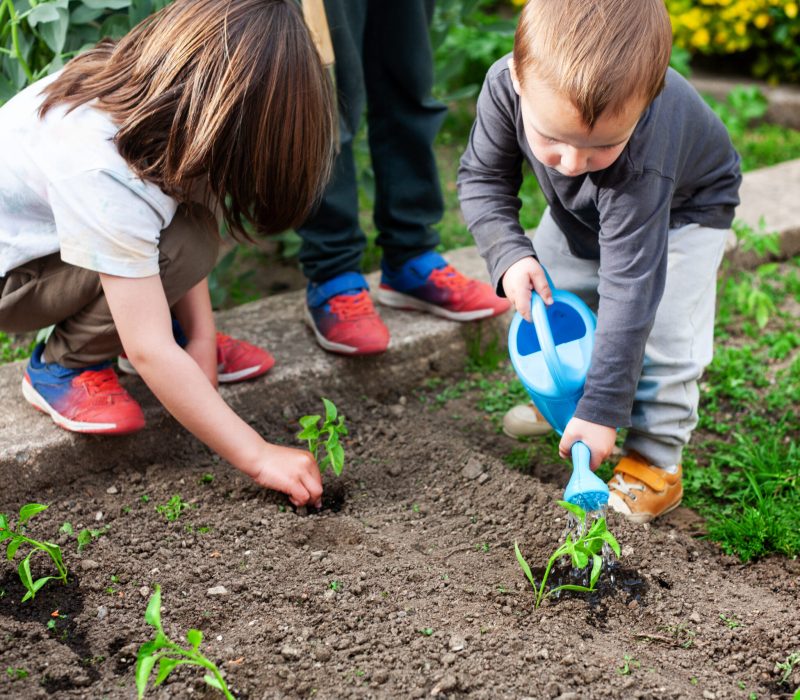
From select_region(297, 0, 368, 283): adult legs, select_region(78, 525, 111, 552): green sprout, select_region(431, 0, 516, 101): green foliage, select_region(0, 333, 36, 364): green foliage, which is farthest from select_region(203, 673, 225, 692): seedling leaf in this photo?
select_region(431, 0, 516, 101): green foliage

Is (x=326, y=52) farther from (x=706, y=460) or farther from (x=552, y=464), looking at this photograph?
(x=706, y=460)

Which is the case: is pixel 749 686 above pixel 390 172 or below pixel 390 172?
below

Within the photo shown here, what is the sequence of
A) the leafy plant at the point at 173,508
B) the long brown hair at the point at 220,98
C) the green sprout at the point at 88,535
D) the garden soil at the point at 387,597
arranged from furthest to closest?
the leafy plant at the point at 173,508, the green sprout at the point at 88,535, the long brown hair at the point at 220,98, the garden soil at the point at 387,597

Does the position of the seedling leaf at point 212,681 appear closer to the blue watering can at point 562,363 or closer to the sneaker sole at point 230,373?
the blue watering can at point 562,363

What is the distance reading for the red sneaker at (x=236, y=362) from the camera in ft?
7.78

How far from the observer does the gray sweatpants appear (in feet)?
6.84

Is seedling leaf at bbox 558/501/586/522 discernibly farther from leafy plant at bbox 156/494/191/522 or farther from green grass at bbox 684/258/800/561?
leafy plant at bbox 156/494/191/522

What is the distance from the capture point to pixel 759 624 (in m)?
1.73

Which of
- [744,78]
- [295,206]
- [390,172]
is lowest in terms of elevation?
[744,78]

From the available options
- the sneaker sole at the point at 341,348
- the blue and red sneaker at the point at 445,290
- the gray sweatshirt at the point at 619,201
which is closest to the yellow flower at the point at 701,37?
the blue and red sneaker at the point at 445,290

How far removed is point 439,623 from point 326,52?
1337 millimetres

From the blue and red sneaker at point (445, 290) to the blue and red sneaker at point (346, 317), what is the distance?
0.15 metres

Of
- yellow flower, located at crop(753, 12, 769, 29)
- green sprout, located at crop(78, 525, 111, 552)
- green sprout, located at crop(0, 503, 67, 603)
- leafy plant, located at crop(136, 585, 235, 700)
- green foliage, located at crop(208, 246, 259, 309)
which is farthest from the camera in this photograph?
yellow flower, located at crop(753, 12, 769, 29)

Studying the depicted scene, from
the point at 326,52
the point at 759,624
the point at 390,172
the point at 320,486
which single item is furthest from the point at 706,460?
the point at 326,52
